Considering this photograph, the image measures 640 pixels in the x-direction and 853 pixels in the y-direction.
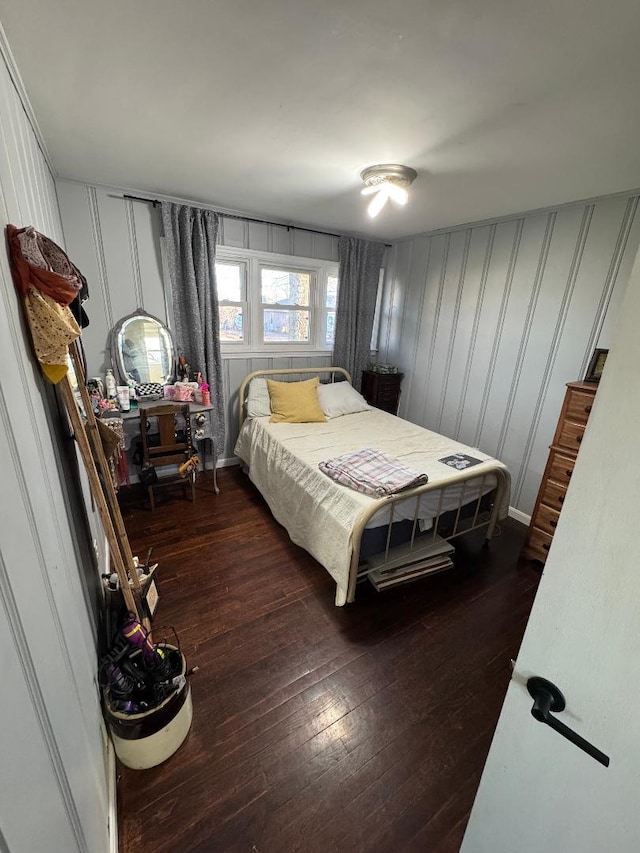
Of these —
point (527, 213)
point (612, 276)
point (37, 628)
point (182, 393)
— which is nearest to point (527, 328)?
point (612, 276)

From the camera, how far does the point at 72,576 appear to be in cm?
107

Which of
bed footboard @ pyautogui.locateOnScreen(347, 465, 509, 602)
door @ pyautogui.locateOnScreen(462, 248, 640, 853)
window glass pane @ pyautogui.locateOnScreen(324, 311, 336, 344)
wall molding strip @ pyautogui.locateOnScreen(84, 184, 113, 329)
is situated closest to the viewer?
door @ pyautogui.locateOnScreen(462, 248, 640, 853)

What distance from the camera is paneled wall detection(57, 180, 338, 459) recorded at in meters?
2.51

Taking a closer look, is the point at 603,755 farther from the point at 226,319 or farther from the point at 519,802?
the point at 226,319

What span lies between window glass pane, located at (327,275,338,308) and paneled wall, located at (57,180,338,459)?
88 centimetres

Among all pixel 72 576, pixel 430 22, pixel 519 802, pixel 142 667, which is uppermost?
pixel 430 22

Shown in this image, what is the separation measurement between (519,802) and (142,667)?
1231mm

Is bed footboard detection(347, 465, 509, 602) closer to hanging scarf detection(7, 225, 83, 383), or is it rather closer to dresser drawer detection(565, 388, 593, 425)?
dresser drawer detection(565, 388, 593, 425)

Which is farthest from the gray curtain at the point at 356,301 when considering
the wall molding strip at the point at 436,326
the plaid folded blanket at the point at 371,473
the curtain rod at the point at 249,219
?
the plaid folded blanket at the point at 371,473

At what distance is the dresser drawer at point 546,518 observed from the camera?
2.29 m

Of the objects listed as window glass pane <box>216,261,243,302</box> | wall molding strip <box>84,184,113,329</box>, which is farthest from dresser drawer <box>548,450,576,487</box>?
wall molding strip <box>84,184,113,329</box>

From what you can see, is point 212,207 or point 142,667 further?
point 212,207

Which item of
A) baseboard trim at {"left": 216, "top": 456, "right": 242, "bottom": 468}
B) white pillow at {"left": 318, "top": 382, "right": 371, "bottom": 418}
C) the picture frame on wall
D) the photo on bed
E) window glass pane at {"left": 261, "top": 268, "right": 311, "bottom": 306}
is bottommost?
baseboard trim at {"left": 216, "top": 456, "right": 242, "bottom": 468}

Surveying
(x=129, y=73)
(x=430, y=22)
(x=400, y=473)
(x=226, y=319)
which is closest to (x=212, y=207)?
(x=226, y=319)
